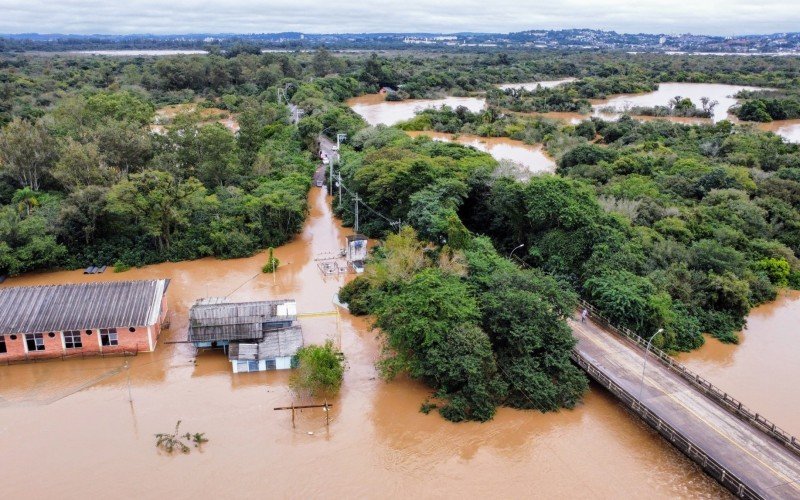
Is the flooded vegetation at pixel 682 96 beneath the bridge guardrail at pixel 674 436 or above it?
above

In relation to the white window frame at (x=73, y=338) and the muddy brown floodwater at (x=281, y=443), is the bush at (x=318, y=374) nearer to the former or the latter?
the muddy brown floodwater at (x=281, y=443)

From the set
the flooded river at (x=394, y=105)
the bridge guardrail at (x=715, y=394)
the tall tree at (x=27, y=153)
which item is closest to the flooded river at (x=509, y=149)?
the flooded river at (x=394, y=105)

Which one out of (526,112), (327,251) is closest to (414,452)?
(327,251)

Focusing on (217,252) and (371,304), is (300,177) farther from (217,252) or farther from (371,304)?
(371,304)

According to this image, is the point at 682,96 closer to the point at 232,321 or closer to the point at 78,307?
the point at 232,321

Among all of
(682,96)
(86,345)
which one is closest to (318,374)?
(86,345)
